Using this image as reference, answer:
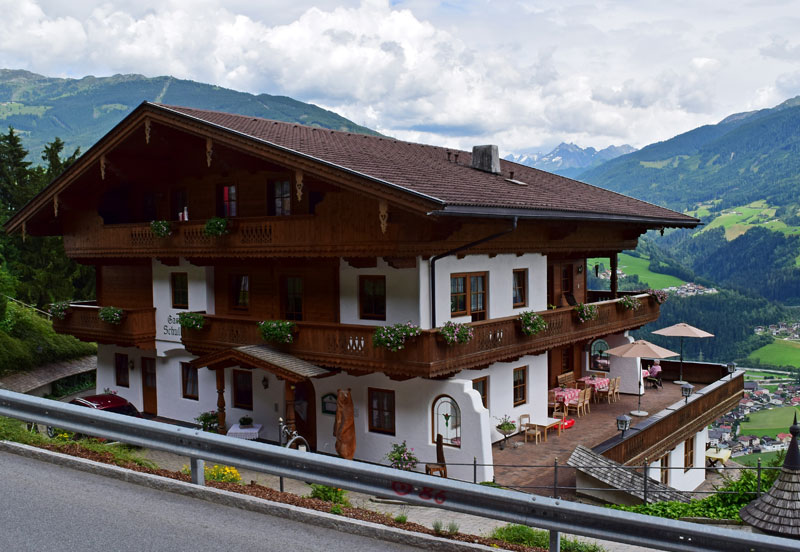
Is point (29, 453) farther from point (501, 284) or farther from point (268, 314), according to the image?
point (501, 284)

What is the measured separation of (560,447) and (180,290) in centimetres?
1303

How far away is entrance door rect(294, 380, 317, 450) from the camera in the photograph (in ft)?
68.7

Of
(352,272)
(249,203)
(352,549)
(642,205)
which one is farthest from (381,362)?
(642,205)

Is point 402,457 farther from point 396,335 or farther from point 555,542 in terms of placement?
point 555,542

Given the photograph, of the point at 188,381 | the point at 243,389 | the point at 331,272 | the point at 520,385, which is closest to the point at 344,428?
the point at 331,272

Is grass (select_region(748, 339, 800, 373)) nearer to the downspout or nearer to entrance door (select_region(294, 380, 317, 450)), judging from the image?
entrance door (select_region(294, 380, 317, 450))

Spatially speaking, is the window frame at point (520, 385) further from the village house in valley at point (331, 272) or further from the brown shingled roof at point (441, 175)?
the brown shingled roof at point (441, 175)

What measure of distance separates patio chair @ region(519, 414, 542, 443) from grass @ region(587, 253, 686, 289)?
145 meters

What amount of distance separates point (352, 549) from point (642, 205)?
24.7m

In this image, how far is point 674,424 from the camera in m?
22.8

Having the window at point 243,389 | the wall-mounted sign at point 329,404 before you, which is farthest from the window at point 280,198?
the wall-mounted sign at point 329,404

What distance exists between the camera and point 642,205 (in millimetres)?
28359

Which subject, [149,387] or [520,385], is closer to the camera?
[520,385]

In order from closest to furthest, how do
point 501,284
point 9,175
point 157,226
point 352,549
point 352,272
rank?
1. point 352,549
2. point 352,272
3. point 501,284
4. point 157,226
5. point 9,175
